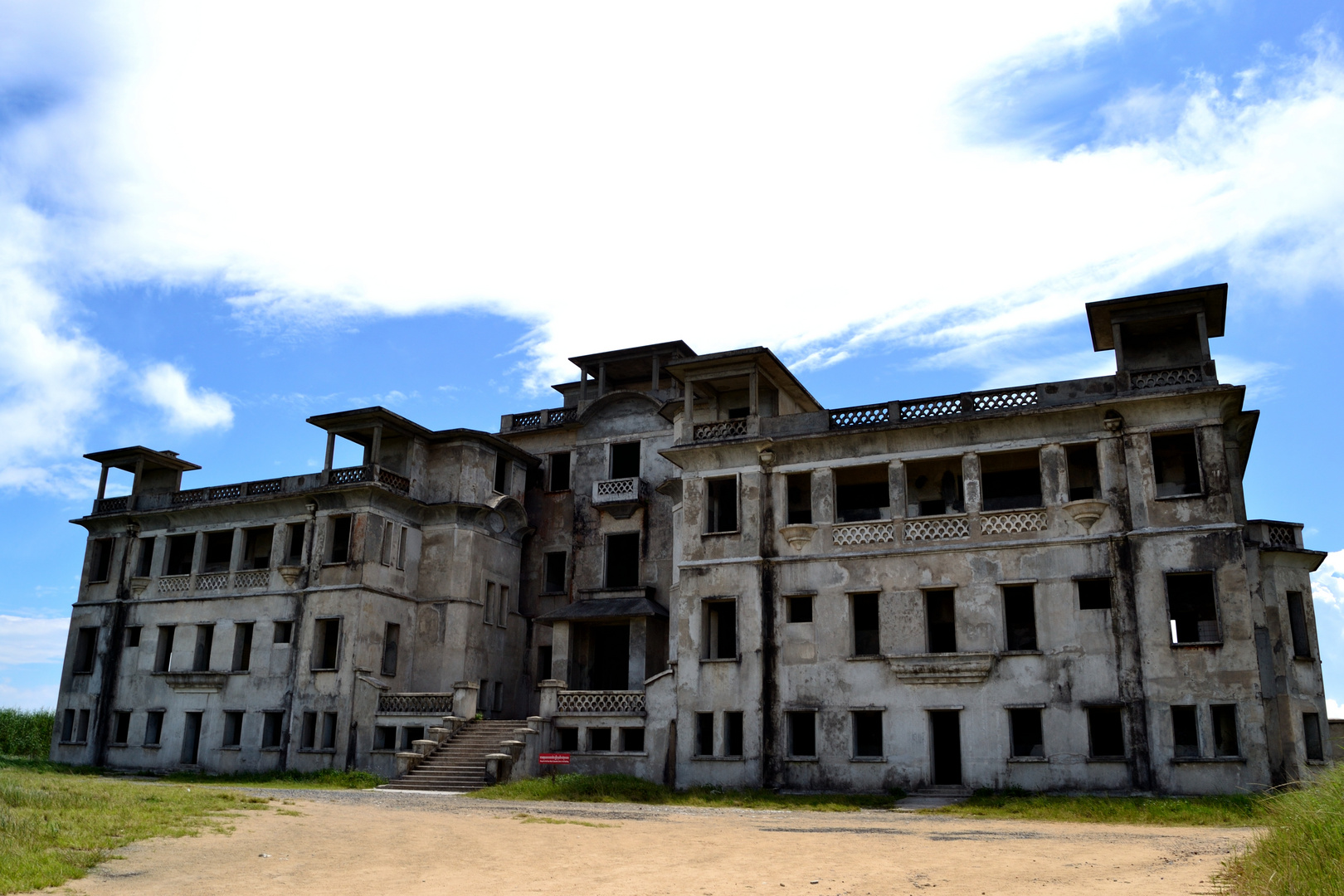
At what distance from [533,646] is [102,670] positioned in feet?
54.2

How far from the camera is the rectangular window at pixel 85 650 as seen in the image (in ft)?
138

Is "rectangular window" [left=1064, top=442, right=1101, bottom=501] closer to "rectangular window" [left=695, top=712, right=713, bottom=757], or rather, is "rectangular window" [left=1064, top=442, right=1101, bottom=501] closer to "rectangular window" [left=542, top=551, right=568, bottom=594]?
"rectangular window" [left=695, top=712, right=713, bottom=757]

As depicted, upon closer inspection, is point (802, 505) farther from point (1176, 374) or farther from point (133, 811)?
point (133, 811)

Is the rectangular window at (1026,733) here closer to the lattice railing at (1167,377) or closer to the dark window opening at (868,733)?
the dark window opening at (868,733)

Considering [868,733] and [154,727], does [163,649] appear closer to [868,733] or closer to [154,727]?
[154,727]

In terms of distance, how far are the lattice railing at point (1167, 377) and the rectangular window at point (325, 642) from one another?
26.3 m

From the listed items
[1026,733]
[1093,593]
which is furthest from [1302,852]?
[1026,733]

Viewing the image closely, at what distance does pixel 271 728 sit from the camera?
3728 cm

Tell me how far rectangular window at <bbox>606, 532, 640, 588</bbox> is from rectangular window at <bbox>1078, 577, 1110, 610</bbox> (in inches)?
639

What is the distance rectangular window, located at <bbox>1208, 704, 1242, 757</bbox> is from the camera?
87.0 ft

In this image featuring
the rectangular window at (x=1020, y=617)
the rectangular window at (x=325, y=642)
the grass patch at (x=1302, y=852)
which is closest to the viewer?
the grass patch at (x=1302, y=852)

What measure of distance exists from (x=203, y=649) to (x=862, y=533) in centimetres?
2530

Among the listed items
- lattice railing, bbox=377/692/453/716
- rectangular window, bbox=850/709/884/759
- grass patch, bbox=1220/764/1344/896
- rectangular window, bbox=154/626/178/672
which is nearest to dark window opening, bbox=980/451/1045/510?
rectangular window, bbox=850/709/884/759

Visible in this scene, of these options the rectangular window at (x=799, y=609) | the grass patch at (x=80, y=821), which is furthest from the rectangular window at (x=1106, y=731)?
the grass patch at (x=80, y=821)
